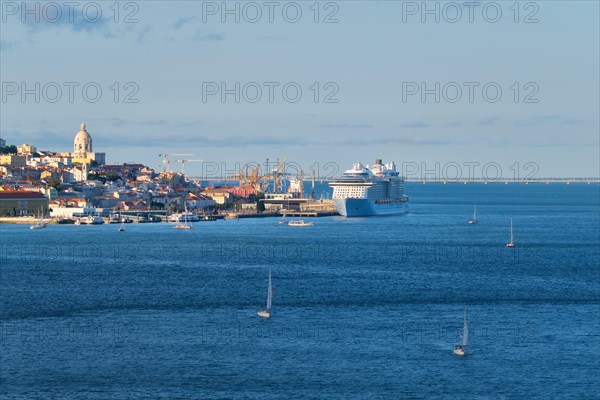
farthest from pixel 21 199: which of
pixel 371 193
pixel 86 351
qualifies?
pixel 86 351

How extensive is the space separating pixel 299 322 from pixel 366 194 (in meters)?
52.2

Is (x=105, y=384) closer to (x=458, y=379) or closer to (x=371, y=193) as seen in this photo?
(x=458, y=379)

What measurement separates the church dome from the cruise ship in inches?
1651

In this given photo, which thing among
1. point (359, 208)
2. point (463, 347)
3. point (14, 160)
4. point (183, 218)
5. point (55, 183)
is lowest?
point (463, 347)

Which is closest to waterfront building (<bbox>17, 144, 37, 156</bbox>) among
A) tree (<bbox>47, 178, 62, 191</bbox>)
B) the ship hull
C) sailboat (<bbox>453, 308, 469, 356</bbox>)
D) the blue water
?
tree (<bbox>47, 178, 62, 191</bbox>)

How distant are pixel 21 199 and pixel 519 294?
48825 millimetres

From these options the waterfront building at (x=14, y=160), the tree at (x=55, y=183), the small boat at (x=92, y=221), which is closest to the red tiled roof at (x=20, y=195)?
the small boat at (x=92, y=221)

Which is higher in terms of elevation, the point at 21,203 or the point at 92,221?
the point at 21,203

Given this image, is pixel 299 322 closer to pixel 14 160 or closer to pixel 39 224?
pixel 39 224

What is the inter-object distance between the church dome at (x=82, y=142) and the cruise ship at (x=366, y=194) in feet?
138

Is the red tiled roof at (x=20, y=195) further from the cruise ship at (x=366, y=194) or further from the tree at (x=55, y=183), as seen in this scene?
the cruise ship at (x=366, y=194)

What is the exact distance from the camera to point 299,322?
82.1 ft

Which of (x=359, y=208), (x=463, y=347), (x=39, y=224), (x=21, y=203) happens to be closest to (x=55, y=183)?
(x=21, y=203)

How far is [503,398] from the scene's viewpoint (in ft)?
61.9
